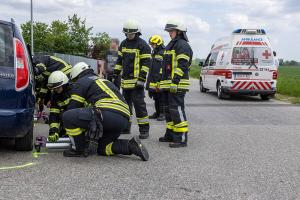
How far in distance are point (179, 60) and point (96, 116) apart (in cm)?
192

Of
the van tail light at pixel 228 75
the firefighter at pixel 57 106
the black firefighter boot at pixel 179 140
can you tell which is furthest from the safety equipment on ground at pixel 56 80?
the van tail light at pixel 228 75

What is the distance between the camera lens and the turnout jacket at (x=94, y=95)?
19.0 feet

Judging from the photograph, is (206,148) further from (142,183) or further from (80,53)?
(80,53)

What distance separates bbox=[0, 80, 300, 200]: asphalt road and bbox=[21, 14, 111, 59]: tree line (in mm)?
24631

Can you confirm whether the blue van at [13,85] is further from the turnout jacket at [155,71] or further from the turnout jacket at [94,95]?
the turnout jacket at [155,71]

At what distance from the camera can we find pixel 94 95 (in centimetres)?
584

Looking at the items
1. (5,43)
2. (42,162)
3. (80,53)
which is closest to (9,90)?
(5,43)

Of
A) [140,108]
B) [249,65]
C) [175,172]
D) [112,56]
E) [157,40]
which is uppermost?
[157,40]

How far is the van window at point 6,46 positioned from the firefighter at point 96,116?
854mm

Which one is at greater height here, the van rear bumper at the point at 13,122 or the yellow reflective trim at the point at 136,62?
the yellow reflective trim at the point at 136,62

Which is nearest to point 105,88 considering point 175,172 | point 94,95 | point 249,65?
point 94,95

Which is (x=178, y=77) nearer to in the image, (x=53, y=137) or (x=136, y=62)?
(x=136, y=62)

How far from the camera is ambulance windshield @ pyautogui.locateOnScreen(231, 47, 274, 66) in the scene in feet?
48.2

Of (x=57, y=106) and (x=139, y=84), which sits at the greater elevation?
(x=139, y=84)
